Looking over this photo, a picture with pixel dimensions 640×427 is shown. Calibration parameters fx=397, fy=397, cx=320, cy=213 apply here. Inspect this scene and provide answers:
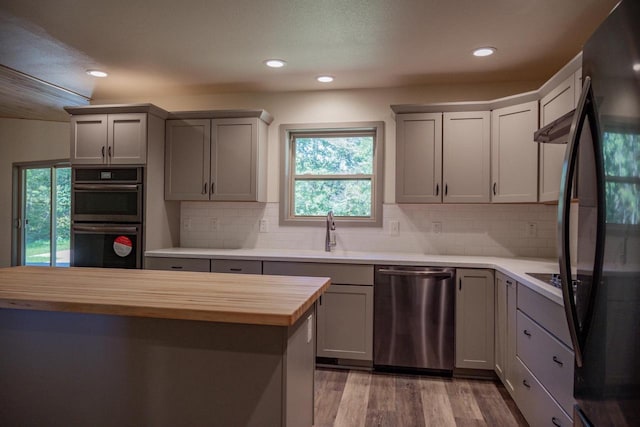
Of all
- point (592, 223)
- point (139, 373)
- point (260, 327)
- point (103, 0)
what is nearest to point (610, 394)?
point (592, 223)

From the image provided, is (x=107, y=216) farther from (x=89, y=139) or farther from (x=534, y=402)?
(x=534, y=402)

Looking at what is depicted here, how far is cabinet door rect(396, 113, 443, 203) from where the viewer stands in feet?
11.2

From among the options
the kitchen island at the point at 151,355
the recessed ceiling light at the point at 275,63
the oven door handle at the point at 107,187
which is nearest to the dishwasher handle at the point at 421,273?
the kitchen island at the point at 151,355

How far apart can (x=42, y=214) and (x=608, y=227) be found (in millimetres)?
6860

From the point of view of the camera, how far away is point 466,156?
337 cm

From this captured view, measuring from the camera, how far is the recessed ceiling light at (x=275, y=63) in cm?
316

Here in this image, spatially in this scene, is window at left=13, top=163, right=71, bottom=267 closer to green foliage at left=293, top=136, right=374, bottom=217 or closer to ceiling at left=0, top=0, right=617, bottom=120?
ceiling at left=0, top=0, right=617, bottom=120

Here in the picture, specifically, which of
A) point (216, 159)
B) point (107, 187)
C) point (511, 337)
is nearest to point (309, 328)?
point (511, 337)

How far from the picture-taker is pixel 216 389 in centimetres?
160

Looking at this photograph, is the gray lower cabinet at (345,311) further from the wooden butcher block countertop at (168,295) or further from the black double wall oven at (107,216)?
the black double wall oven at (107,216)

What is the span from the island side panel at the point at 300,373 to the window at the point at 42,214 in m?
5.25

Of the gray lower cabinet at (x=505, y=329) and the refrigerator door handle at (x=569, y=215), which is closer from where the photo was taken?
the refrigerator door handle at (x=569, y=215)

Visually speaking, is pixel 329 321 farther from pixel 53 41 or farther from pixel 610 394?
pixel 53 41

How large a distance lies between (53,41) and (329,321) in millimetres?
2975
